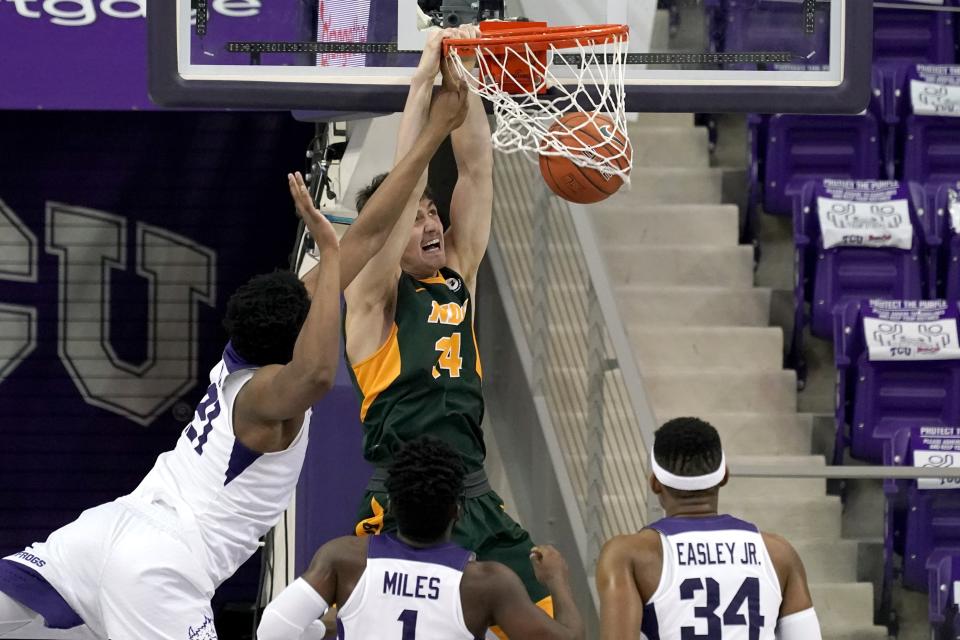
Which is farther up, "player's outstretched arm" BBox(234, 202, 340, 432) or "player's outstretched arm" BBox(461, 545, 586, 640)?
"player's outstretched arm" BBox(234, 202, 340, 432)

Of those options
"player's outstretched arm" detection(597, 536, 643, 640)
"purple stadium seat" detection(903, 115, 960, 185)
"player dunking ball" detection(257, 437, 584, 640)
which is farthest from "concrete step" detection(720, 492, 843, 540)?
"player dunking ball" detection(257, 437, 584, 640)

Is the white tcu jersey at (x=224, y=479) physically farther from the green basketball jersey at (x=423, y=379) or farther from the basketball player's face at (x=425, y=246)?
the basketball player's face at (x=425, y=246)

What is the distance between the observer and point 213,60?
17.6 ft

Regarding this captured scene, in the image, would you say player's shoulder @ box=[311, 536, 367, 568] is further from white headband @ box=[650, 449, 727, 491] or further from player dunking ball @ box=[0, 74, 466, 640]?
white headband @ box=[650, 449, 727, 491]

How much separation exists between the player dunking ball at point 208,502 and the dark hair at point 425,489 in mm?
433

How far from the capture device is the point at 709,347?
28.8 feet

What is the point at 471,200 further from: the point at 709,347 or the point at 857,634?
the point at 709,347

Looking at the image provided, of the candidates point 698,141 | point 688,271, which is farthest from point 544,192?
point 698,141

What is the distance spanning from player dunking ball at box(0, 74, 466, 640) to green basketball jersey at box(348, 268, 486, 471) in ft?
1.49

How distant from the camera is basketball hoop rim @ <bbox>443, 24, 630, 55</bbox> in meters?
5.18

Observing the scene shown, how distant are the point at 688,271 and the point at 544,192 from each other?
1558mm

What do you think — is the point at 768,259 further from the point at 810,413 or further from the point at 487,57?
the point at 487,57

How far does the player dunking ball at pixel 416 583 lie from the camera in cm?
441

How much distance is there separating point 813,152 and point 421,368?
180 inches
